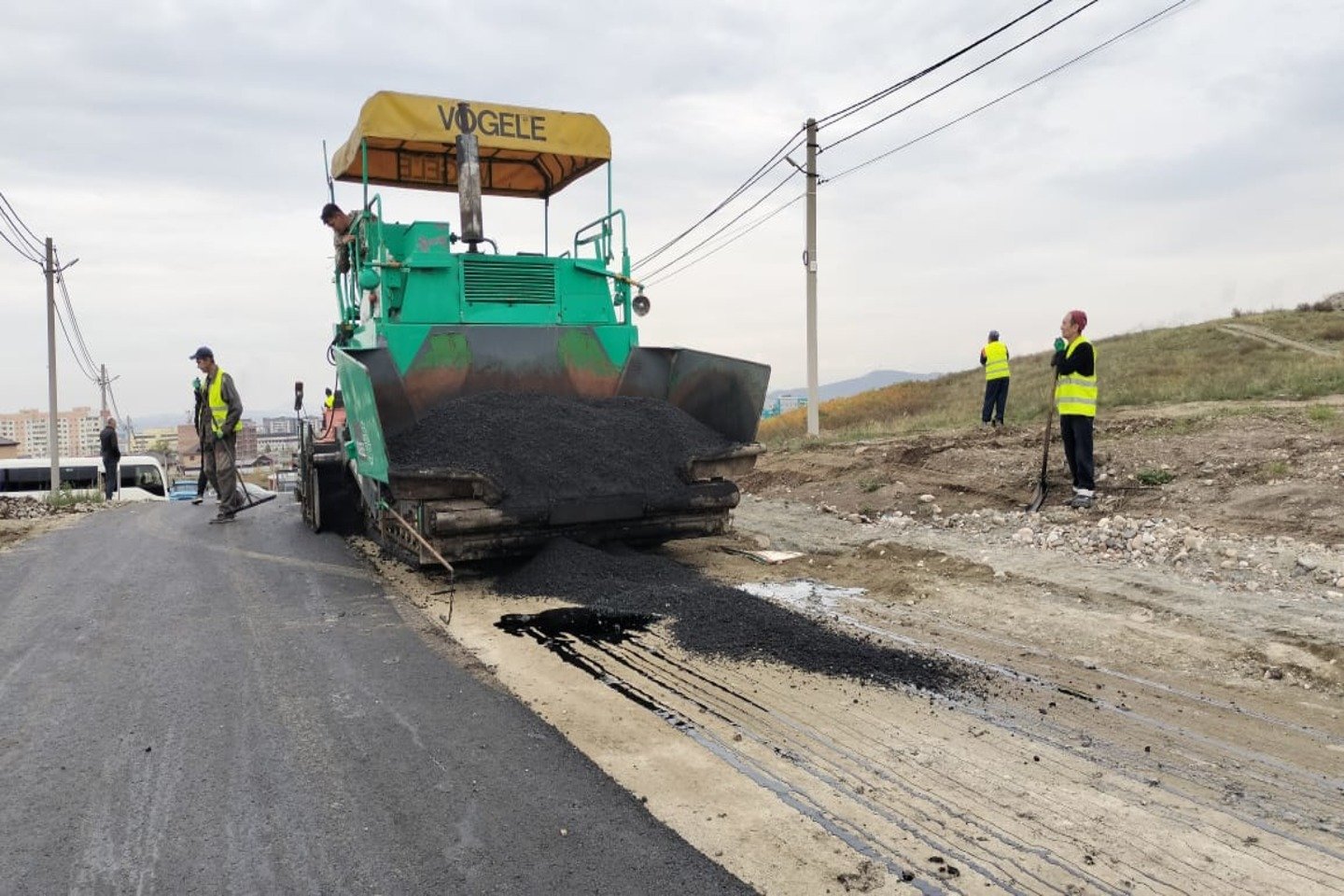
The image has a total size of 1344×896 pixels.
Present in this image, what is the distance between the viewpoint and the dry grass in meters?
12.8

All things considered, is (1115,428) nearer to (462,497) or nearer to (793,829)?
(462,497)

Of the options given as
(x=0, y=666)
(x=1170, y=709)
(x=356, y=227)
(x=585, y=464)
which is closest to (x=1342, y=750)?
(x=1170, y=709)

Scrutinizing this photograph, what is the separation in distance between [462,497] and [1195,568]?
446cm

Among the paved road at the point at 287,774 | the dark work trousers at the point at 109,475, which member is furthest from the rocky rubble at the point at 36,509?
the paved road at the point at 287,774

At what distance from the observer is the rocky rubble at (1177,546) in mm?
5086

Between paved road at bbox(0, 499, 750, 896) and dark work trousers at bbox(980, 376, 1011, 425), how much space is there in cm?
1037

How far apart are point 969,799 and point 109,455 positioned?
21061 millimetres

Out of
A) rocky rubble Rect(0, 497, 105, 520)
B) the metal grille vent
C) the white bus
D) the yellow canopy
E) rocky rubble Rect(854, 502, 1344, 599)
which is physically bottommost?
the white bus

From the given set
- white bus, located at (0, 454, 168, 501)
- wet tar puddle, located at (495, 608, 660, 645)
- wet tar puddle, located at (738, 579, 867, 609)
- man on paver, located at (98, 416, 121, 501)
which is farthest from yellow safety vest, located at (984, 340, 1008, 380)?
white bus, located at (0, 454, 168, 501)

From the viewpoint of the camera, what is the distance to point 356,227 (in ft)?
24.4

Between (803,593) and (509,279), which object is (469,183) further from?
(803,593)

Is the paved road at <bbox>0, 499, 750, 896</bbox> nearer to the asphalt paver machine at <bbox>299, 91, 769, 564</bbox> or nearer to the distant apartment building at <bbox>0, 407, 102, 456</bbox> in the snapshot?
the asphalt paver machine at <bbox>299, 91, 769, 564</bbox>

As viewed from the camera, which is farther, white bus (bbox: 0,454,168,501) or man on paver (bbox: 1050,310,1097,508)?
white bus (bbox: 0,454,168,501)

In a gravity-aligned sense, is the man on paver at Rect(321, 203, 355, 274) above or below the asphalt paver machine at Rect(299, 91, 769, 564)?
above
